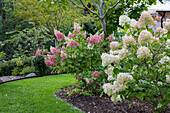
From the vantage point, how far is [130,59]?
157 cm

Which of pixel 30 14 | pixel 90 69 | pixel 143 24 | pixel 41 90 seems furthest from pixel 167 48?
pixel 30 14

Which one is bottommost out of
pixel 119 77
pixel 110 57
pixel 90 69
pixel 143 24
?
pixel 90 69

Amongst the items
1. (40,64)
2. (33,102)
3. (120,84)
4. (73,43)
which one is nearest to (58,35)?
(73,43)

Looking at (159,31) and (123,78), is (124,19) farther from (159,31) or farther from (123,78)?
(123,78)

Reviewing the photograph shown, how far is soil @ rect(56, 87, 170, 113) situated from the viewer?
2371 millimetres

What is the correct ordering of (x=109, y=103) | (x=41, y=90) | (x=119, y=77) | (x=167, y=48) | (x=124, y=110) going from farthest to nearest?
1. (x=41, y=90)
2. (x=109, y=103)
3. (x=124, y=110)
4. (x=167, y=48)
5. (x=119, y=77)

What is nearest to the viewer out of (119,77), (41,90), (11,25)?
(119,77)

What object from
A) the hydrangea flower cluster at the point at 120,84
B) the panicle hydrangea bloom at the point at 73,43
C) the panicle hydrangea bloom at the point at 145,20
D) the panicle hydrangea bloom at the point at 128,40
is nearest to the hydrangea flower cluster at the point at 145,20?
the panicle hydrangea bloom at the point at 145,20

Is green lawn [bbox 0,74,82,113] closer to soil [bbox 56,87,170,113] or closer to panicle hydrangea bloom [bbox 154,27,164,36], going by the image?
Answer: soil [bbox 56,87,170,113]

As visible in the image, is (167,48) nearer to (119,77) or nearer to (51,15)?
(119,77)

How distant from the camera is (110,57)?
1.39 m

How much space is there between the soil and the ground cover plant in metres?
0.21

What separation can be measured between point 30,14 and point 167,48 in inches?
317

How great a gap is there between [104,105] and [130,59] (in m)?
1.33
